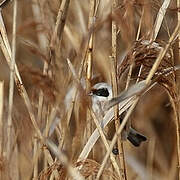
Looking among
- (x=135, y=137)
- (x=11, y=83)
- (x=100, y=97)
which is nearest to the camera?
(x=11, y=83)

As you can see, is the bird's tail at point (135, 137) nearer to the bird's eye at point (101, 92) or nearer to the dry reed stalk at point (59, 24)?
the bird's eye at point (101, 92)

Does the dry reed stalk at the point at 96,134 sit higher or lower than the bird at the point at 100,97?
lower

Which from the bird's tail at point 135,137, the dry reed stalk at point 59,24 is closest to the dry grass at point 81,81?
the dry reed stalk at point 59,24

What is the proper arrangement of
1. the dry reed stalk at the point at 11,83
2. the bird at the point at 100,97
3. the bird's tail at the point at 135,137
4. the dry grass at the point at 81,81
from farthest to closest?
the bird's tail at the point at 135,137
the bird at the point at 100,97
the dry reed stalk at the point at 11,83
the dry grass at the point at 81,81

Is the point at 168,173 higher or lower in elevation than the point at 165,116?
lower

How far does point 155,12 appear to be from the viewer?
43.4 inches

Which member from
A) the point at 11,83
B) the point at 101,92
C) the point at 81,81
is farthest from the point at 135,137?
the point at 11,83

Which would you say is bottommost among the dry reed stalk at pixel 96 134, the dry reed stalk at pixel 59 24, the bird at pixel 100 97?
the dry reed stalk at pixel 96 134

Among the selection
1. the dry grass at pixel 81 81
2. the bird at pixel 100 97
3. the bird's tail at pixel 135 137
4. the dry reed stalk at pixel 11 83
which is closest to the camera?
the dry grass at pixel 81 81

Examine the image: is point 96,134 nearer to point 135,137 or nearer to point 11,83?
point 11,83

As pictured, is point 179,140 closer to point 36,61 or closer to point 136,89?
point 136,89

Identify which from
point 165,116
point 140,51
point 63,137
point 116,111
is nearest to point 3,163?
point 63,137

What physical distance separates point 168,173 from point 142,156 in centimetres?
16

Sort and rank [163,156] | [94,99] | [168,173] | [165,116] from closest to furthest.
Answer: [94,99] < [168,173] < [163,156] < [165,116]
